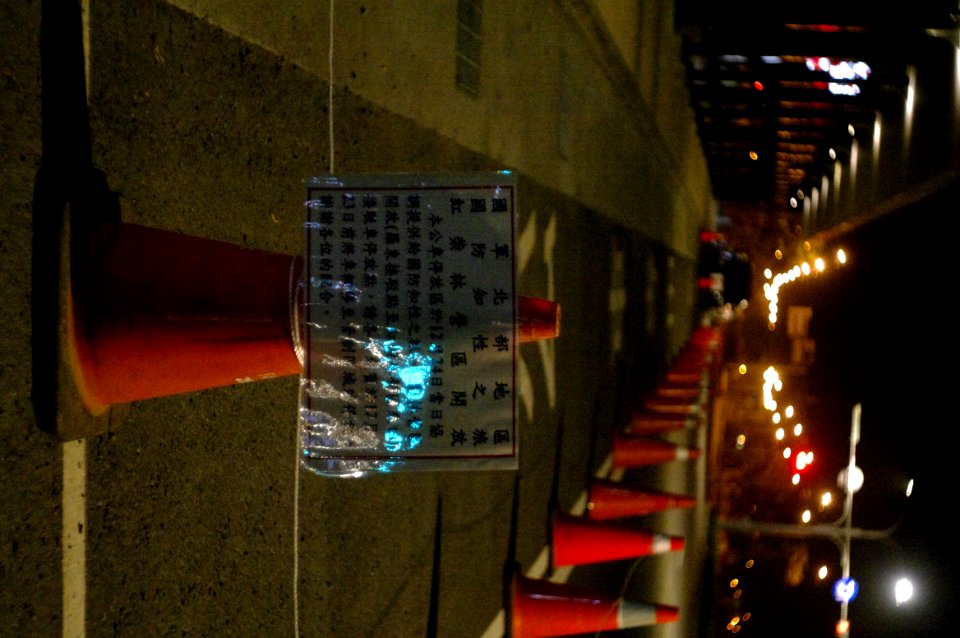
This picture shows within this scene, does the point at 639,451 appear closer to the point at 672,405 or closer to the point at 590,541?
the point at 590,541

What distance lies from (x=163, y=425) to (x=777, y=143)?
22796 mm

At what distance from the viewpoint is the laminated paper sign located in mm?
2051

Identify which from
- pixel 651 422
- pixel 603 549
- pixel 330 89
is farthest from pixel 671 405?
pixel 330 89

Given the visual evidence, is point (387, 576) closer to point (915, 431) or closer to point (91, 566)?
point (91, 566)

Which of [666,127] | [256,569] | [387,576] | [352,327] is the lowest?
[387,576]

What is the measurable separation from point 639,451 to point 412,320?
23.1ft

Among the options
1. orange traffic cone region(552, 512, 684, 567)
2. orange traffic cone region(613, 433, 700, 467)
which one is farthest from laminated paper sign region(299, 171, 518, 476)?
orange traffic cone region(613, 433, 700, 467)

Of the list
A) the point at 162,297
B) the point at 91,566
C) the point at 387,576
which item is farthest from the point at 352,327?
the point at 387,576

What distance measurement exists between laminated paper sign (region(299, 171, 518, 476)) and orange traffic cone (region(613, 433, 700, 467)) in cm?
678

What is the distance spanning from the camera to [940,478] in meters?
17.9

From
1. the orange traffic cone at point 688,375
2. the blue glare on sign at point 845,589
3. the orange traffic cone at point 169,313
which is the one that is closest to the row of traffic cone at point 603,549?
the orange traffic cone at point 169,313

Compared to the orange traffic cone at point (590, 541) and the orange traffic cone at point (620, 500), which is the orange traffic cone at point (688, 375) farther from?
the orange traffic cone at point (590, 541)

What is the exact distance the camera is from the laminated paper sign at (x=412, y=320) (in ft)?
6.73

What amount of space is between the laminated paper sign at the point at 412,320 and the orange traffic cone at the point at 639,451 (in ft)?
22.2
